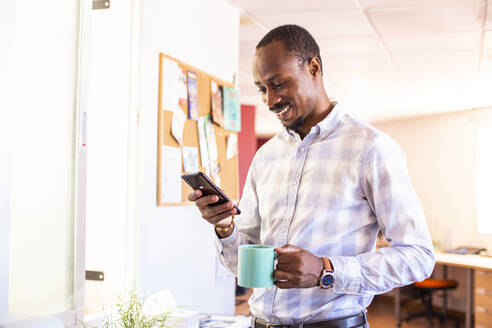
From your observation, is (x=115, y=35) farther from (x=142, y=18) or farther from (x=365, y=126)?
(x=365, y=126)

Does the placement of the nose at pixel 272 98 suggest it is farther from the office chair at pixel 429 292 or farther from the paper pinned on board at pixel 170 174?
the office chair at pixel 429 292

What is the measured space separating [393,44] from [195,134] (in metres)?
1.99

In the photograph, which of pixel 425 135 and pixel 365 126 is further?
pixel 425 135

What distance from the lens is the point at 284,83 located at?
1.34 m

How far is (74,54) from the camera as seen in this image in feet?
5.42

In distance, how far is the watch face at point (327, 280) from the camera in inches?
43.8

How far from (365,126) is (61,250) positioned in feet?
3.35

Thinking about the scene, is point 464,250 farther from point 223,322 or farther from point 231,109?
point 223,322

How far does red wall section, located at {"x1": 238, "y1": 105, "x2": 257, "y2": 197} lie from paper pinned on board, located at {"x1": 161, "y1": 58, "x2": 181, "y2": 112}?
4238 millimetres

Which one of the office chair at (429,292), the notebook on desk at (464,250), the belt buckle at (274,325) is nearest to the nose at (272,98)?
the belt buckle at (274,325)

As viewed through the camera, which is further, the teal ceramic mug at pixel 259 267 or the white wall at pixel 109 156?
the white wall at pixel 109 156

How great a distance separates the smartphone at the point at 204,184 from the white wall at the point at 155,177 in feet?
2.83

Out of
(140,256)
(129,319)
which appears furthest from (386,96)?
(129,319)

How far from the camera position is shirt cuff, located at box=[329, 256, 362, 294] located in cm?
112
